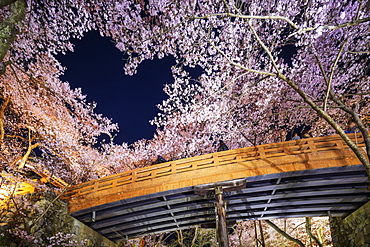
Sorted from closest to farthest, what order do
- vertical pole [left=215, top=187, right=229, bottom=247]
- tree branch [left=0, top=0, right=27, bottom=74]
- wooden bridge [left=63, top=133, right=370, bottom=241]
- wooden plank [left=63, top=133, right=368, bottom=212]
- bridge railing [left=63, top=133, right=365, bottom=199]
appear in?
1. tree branch [left=0, top=0, right=27, bottom=74]
2. vertical pole [left=215, top=187, right=229, bottom=247]
3. wooden plank [left=63, top=133, right=368, bottom=212]
4. wooden bridge [left=63, top=133, right=370, bottom=241]
5. bridge railing [left=63, top=133, right=365, bottom=199]

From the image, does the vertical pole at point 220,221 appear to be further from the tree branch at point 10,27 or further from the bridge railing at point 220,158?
the tree branch at point 10,27

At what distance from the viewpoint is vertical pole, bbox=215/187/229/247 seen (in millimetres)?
7702

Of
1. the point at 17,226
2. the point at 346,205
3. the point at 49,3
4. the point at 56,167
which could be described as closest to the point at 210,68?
the point at 49,3

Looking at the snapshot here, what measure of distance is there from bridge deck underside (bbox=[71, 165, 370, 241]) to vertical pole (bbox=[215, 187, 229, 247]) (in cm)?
44

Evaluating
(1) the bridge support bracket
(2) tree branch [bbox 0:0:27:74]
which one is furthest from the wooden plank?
(2) tree branch [bbox 0:0:27:74]

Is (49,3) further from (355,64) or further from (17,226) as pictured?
(355,64)

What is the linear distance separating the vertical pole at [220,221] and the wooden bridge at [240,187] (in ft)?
1.15

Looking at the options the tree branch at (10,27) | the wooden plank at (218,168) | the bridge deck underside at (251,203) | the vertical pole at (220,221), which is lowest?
the vertical pole at (220,221)

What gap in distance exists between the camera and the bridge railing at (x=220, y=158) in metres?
8.41

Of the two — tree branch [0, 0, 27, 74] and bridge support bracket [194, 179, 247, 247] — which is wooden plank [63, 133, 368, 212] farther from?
tree branch [0, 0, 27, 74]

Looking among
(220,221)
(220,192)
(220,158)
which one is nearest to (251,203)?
(220,192)

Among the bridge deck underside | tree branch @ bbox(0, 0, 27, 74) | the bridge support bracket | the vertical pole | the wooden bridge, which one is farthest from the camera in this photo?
the bridge deck underside

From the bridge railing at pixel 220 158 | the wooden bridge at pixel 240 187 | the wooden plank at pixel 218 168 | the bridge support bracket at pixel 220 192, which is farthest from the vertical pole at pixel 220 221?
the bridge railing at pixel 220 158

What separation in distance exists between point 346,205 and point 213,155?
19.4ft
